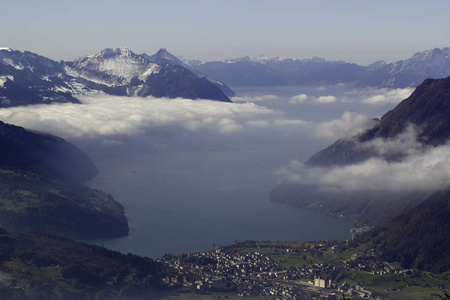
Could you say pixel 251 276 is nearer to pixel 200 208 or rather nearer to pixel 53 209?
pixel 53 209

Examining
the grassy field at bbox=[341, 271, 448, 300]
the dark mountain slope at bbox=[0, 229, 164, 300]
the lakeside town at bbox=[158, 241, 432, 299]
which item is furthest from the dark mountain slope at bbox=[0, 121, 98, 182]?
the grassy field at bbox=[341, 271, 448, 300]

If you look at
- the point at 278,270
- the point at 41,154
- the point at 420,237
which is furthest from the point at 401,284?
the point at 41,154

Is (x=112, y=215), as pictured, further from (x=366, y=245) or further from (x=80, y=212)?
(x=366, y=245)

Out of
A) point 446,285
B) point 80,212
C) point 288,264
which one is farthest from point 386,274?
point 80,212

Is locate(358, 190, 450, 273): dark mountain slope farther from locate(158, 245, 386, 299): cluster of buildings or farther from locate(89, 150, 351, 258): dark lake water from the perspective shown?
locate(158, 245, 386, 299): cluster of buildings

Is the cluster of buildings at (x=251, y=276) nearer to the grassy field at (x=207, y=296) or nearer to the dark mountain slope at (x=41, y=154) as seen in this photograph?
the grassy field at (x=207, y=296)
